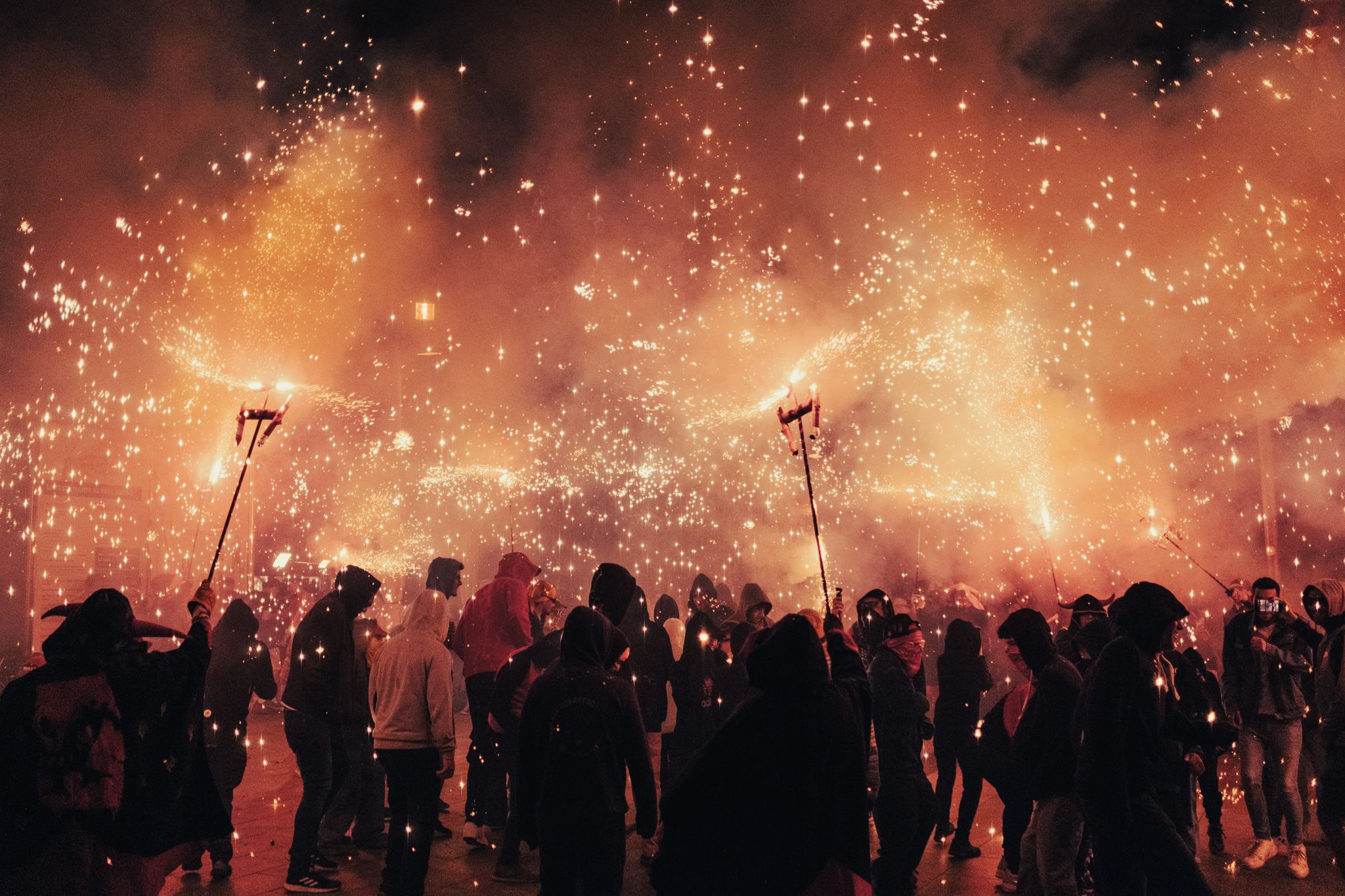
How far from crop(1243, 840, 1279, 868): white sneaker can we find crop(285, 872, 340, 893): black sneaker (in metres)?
4.63

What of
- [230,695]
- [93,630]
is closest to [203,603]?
[93,630]

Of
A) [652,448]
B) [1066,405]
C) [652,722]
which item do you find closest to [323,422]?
[652,448]

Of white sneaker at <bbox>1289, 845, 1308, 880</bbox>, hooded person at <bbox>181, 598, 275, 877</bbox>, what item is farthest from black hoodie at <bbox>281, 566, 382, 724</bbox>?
white sneaker at <bbox>1289, 845, 1308, 880</bbox>

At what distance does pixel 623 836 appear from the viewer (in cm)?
307

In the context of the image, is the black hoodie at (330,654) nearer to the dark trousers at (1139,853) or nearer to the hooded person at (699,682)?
the hooded person at (699,682)

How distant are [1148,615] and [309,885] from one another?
3.89 meters

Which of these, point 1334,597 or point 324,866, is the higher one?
point 1334,597

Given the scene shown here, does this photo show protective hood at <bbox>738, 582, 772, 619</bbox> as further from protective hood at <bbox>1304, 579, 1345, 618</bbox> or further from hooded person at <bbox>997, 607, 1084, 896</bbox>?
protective hood at <bbox>1304, 579, 1345, 618</bbox>

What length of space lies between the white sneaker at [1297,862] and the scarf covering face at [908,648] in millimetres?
2273

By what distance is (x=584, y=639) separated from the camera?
122 inches

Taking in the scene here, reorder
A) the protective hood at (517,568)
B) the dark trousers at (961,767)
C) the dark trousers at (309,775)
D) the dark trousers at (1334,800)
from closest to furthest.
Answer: the dark trousers at (1334,800) → the dark trousers at (309,775) → the dark trousers at (961,767) → the protective hood at (517,568)

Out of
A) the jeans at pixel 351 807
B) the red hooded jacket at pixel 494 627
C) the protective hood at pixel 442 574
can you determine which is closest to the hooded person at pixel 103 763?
the jeans at pixel 351 807

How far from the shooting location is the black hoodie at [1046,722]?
341cm

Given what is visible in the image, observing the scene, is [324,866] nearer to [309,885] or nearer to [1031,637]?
[309,885]
